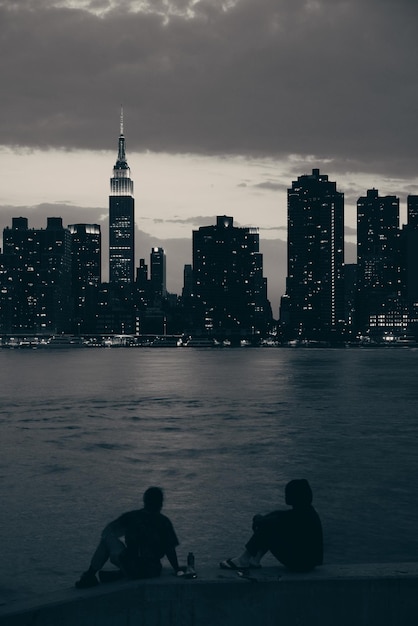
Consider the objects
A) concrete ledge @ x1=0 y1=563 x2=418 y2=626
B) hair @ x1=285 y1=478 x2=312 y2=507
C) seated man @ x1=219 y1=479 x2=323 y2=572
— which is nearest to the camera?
concrete ledge @ x1=0 y1=563 x2=418 y2=626

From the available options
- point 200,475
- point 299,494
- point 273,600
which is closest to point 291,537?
point 299,494

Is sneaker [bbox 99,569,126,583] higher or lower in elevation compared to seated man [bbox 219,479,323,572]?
lower

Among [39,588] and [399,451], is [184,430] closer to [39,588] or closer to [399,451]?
[399,451]

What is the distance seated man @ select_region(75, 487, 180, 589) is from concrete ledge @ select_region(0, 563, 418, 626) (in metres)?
0.86

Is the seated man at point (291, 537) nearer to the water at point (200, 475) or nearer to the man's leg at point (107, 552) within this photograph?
the man's leg at point (107, 552)

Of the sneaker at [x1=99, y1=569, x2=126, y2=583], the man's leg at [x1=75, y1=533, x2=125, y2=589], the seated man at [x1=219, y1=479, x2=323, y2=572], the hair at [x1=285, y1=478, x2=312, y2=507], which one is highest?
the hair at [x1=285, y1=478, x2=312, y2=507]

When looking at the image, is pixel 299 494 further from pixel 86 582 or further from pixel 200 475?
pixel 200 475

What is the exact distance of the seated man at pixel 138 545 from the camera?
8.58m

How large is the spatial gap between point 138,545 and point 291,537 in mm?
1707

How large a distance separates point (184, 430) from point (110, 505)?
1776 centimetres

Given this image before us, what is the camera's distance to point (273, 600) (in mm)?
7645

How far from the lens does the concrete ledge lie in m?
7.50

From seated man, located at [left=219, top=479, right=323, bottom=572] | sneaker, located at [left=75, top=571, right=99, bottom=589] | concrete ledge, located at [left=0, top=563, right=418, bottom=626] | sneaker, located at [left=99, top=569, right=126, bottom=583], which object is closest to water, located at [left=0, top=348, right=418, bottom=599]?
seated man, located at [left=219, top=479, right=323, bottom=572]

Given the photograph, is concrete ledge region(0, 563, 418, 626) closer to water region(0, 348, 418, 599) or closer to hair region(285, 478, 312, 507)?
hair region(285, 478, 312, 507)
